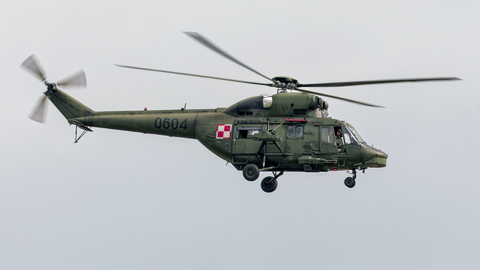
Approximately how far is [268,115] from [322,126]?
7.22 feet

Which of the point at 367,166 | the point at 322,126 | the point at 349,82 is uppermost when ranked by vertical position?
the point at 349,82

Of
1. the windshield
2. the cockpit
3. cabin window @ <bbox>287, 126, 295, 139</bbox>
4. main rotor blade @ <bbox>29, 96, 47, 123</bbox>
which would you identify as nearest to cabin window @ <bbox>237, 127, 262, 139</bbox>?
cabin window @ <bbox>287, 126, 295, 139</bbox>

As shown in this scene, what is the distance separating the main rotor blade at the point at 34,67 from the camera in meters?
27.9

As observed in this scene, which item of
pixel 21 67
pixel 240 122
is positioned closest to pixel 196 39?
pixel 240 122

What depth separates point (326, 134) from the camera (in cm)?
2369

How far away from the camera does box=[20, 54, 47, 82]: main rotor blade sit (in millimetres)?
27906

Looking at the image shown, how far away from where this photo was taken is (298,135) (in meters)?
23.9

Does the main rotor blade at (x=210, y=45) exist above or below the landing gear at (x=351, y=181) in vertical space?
above

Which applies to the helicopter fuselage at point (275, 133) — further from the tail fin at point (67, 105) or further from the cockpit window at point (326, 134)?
the tail fin at point (67, 105)

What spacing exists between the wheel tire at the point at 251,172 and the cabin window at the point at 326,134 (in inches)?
111

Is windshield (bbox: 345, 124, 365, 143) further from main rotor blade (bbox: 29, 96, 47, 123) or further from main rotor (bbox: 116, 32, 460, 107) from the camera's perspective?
main rotor blade (bbox: 29, 96, 47, 123)

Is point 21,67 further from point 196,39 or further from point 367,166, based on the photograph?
point 367,166

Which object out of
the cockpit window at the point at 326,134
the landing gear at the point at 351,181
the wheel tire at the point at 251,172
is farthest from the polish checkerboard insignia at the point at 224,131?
the landing gear at the point at 351,181

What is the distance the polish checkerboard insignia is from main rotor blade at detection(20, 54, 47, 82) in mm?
9275
